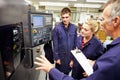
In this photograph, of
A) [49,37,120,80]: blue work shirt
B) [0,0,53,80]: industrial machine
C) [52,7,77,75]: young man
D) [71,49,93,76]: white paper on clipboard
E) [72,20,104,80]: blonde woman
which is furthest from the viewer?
[52,7,77,75]: young man

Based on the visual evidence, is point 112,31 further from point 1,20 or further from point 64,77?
point 1,20

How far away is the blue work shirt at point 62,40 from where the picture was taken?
2488mm

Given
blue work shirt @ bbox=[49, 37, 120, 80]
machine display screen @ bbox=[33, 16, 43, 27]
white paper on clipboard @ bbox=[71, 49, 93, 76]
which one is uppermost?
machine display screen @ bbox=[33, 16, 43, 27]

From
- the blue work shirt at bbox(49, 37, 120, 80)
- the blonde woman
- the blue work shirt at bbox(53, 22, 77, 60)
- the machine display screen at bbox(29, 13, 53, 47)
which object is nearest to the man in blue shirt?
the blue work shirt at bbox(49, 37, 120, 80)

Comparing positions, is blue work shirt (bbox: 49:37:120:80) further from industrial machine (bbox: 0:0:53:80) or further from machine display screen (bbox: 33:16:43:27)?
machine display screen (bbox: 33:16:43:27)

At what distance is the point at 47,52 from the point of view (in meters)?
2.19

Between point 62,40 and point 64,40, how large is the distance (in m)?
0.03

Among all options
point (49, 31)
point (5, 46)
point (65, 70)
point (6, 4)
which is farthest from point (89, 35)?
point (5, 46)

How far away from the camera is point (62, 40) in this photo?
8.20ft

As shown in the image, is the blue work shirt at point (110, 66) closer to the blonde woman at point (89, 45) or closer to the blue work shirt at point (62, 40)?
the blonde woman at point (89, 45)

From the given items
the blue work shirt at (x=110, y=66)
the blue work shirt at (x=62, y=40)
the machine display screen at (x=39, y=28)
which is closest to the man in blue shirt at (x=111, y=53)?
the blue work shirt at (x=110, y=66)

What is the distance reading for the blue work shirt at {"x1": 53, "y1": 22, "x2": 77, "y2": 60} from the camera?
2488 millimetres

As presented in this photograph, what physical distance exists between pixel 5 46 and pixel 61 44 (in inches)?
62.8

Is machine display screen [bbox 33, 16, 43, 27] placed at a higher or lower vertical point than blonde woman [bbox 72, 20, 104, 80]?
higher
